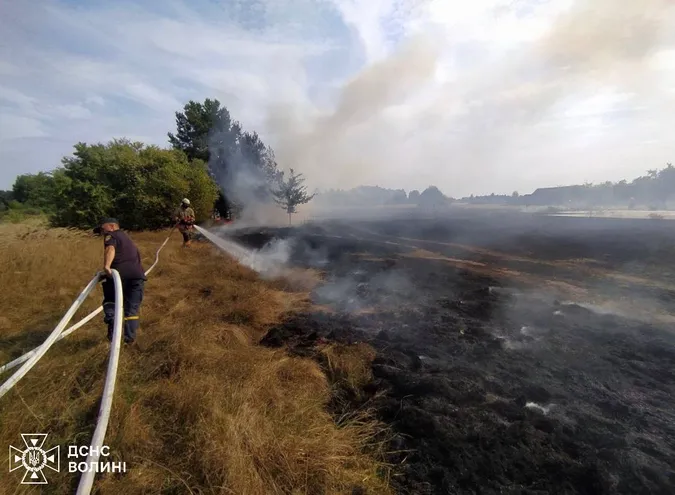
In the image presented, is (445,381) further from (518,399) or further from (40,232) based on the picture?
(40,232)

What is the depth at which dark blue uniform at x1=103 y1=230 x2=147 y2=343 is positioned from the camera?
14.3 feet

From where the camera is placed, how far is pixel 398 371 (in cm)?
479

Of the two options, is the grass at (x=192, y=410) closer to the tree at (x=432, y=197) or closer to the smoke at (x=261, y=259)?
the smoke at (x=261, y=259)

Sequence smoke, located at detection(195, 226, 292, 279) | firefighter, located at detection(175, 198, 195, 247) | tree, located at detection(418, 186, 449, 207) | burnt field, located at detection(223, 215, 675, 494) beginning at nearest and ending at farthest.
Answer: burnt field, located at detection(223, 215, 675, 494) < smoke, located at detection(195, 226, 292, 279) < firefighter, located at detection(175, 198, 195, 247) < tree, located at detection(418, 186, 449, 207)

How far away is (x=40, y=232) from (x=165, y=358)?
415 inches

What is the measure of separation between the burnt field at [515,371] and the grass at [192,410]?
1.95 ft

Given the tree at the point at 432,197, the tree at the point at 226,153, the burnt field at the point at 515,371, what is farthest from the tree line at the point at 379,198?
the burnt field at the point at 515,371

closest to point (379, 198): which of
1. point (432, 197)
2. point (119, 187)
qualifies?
point (432, 197)

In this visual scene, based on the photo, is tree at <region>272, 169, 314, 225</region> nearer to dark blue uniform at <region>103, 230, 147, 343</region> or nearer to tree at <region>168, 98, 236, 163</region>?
tree at <region>168, 98, 236, 163</region>

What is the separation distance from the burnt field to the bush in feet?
41.0

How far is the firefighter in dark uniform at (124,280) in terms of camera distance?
14.3ft

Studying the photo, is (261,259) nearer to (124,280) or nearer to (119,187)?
(124,280)

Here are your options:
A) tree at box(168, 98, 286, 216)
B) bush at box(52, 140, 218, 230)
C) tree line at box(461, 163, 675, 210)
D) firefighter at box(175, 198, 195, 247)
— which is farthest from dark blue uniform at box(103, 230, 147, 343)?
tree line at box(461, 163, 675, 210)

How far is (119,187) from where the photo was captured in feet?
61.3
